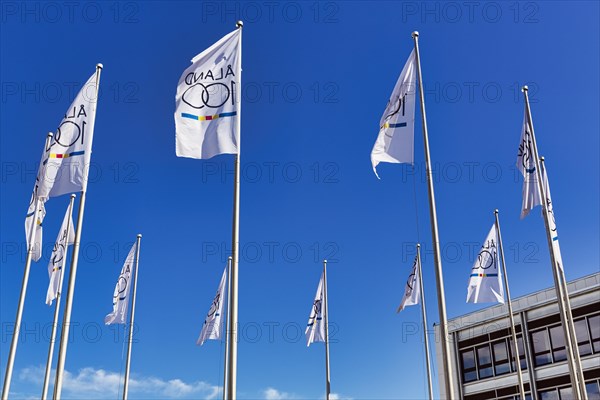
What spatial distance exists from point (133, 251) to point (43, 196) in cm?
1230

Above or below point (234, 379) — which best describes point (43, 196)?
above

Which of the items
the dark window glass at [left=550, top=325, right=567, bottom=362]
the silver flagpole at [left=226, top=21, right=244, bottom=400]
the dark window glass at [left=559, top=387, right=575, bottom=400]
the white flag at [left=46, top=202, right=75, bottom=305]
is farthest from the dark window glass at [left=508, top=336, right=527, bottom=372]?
the silver flagpole at [left=226, top=21, right=244, bottom=400]

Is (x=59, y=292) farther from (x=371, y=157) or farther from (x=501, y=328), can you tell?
(x=501, y=328)

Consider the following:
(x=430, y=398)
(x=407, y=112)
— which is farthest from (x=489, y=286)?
(x=407, y=112)

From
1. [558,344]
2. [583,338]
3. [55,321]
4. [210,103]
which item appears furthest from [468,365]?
[210,103]

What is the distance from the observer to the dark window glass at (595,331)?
109ft

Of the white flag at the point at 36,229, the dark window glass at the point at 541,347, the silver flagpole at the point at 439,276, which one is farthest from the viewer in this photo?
the dark window glass at the point at 541,347

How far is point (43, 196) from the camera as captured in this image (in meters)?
17.1

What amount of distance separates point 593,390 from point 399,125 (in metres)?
23.9

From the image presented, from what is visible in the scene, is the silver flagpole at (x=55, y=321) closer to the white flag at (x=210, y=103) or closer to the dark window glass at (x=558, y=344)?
the white flag at (x=210, y=103)

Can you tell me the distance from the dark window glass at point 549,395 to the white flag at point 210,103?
95.6 ft

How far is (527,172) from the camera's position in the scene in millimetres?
20969

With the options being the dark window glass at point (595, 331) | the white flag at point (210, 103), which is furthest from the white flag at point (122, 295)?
the dark window glass at point (595, 331)

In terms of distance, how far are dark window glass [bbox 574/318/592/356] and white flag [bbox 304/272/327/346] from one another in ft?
48.2
